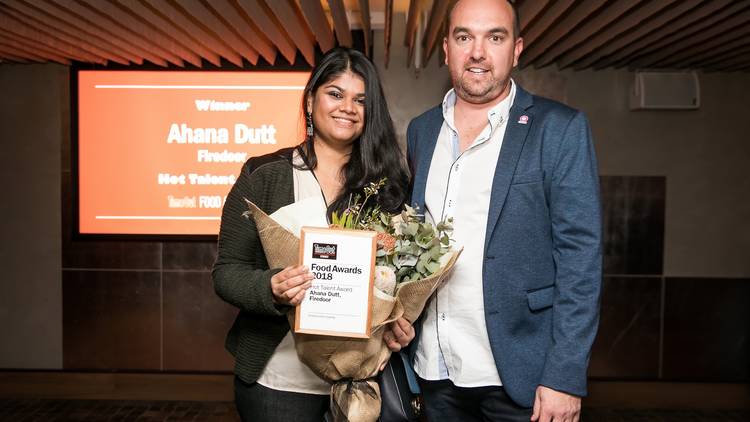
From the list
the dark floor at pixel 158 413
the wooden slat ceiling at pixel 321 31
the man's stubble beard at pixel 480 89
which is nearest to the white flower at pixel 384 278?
the man's stubble beard at pixel 480 89

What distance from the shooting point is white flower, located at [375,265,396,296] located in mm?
1321

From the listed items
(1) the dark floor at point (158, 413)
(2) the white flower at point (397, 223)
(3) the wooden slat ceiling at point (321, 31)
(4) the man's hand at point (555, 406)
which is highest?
(3) the wooden slat ceiling at point (321, 31)

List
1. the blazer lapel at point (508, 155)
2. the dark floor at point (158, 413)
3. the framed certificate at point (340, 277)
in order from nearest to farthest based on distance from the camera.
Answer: the framed certificate at point (340, 277)
the blazer lapel at point (508, 155)
the dark floor at point (158, 413)

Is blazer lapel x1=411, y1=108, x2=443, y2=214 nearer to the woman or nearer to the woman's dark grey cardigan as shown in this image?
the woman

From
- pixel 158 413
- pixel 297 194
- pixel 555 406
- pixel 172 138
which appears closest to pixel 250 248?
pixel 297 194

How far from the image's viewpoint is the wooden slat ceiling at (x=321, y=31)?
2885mm

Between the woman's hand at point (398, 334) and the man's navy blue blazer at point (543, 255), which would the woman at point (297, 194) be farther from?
the man's navy blue blazer at point (543, 255)

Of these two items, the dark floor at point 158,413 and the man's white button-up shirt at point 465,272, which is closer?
the man's white button-up shirt at point 465,272

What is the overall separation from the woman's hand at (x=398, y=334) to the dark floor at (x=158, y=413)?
3173mm

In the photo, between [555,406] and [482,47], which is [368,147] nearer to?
[482,47]

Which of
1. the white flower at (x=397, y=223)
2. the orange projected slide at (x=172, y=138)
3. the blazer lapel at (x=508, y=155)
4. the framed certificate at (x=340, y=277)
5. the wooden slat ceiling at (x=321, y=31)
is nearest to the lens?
the framed certificate at (x=340, y=277)

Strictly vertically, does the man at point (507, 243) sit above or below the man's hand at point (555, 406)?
above

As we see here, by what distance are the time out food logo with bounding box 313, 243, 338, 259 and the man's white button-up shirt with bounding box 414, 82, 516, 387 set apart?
0.45m

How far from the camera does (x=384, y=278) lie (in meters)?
1.32
